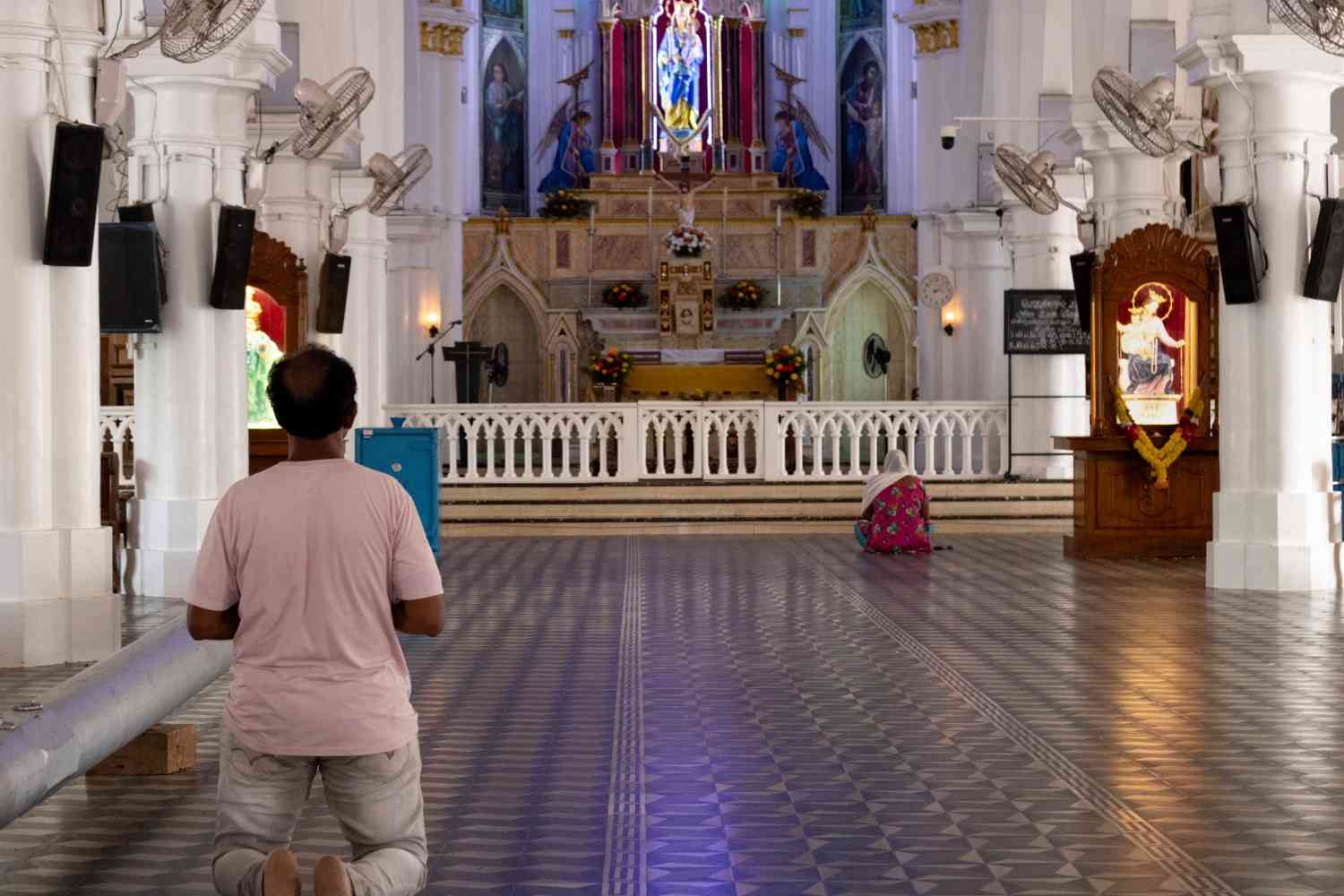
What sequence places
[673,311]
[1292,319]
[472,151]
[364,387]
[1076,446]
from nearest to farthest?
[1292,319] → [1076,446] → [364,387] → [673,311] → [472,151]

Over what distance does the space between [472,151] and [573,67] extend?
3178 mm

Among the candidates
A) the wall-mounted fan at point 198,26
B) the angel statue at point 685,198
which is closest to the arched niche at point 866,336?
the angel statue at point 685,198

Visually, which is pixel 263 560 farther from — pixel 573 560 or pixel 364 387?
pixel 364 387

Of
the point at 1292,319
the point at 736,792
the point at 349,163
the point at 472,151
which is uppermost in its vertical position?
the point at 472,151

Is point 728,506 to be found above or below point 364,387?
below

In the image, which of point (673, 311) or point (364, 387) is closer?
point (364, 387)

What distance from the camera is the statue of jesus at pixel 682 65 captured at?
3469cm

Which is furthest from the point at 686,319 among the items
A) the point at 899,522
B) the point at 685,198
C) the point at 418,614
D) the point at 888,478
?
the point at 418,614

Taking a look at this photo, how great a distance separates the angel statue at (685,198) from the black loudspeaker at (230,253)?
56.6 feet

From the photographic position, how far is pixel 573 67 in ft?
116

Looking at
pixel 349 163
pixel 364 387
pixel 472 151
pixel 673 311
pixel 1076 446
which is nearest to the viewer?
pixel 1076 446

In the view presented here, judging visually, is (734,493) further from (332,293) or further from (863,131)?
(863,131)

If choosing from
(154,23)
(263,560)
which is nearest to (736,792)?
(263,560)

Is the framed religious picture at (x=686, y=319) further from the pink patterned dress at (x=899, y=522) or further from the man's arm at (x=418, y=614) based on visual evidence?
the man's arm at (x=418, y=614)
